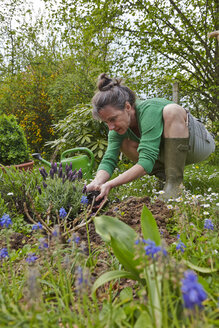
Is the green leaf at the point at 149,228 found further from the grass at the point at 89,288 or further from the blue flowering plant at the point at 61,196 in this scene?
the blue flowering plant at the point at 61,196

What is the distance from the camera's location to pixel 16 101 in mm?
8062

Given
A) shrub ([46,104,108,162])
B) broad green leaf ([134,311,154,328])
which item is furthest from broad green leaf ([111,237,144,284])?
shrub ([46,104,108,162])

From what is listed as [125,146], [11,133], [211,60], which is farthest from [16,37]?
[125,146]

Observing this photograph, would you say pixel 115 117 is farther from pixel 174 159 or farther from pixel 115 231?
pixel 115 231

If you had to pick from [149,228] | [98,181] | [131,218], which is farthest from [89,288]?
[98,181]

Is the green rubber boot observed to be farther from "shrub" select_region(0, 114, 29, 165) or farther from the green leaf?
"shrub" select_region(0, 114, 29, 165)

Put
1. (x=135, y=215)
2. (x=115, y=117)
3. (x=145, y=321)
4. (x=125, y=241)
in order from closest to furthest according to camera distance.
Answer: (x=145, y=321), (x=125, y=241), (x=135, y=215), (x=115, y=117)

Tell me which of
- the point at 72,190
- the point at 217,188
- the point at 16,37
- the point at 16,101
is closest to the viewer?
the point at 72,190

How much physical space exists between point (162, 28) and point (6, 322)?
15.4 ft

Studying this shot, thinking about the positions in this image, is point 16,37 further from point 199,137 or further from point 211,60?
point 199,137

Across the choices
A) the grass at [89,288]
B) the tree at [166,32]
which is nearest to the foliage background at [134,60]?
the tree at [166,32]

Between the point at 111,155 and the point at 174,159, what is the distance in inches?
22.4

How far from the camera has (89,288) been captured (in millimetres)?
1147

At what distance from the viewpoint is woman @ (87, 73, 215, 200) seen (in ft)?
7.64
